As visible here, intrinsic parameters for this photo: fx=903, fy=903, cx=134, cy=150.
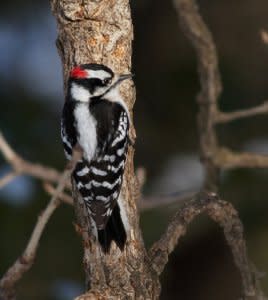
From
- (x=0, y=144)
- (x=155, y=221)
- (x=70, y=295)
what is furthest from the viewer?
(x=70, y=295)

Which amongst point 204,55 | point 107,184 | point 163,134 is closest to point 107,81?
point 107,184

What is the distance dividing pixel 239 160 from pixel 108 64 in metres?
1.44

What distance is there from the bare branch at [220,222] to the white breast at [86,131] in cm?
53

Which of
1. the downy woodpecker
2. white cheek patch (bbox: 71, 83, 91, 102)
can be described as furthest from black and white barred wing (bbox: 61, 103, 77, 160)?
white cheek patch (bbox: 71, 83, 91, 102)

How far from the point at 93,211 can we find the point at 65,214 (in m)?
3.37

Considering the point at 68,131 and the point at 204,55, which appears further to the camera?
the point at 204,55

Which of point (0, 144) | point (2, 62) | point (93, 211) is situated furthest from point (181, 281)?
point (0, 144)

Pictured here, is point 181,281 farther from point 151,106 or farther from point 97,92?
point 97,92

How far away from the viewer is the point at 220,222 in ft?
13.7

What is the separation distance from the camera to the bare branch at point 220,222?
158 inches

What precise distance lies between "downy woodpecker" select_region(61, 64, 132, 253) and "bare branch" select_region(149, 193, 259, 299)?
7.2 inches

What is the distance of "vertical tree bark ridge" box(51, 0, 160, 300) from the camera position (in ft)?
12.8

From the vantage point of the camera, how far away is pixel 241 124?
7523 millimetres

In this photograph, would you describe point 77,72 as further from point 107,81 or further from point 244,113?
point 244,113
